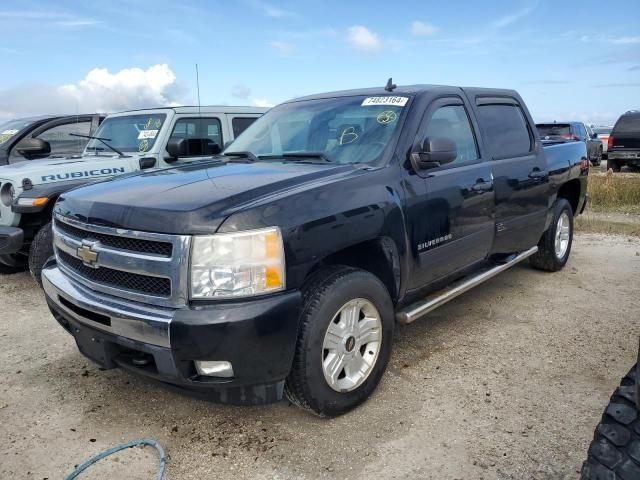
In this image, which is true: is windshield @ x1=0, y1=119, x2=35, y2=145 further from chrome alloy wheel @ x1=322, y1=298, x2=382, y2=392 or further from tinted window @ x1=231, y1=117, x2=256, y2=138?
chrome alloy wheel @ x1=322, y1=298, x2=382, y2=392

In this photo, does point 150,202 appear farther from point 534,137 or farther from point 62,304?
point 534,137

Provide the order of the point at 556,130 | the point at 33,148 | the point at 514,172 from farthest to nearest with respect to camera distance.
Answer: the point at 556,130, the point at 33,148, the point at 514,172

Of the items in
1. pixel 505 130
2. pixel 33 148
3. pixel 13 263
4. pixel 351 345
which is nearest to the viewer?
pixel 351 345

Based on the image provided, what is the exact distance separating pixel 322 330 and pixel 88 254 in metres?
1.26

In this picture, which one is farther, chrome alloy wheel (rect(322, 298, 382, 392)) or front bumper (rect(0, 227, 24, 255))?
front bumper (rect(0, 227, 24, 255))

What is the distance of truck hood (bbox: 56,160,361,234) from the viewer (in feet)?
7.90

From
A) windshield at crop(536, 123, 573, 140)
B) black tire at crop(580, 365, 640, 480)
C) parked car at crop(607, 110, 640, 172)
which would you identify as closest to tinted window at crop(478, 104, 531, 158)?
black tire at crop(580, 365, 640, 480)

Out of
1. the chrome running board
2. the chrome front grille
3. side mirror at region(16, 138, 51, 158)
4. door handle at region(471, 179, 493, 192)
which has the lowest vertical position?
the chrome running board

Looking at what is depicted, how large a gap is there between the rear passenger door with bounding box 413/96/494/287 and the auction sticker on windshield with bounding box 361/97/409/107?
0.60ft

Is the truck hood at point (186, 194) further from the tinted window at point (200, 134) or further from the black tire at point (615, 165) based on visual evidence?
the black tire at point (615, 165)

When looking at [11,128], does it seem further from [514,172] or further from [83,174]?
[514,172]

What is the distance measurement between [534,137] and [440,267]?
83.2 inches

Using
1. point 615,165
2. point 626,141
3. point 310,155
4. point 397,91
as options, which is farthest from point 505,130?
point 615,165

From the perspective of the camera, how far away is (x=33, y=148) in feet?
22.1
